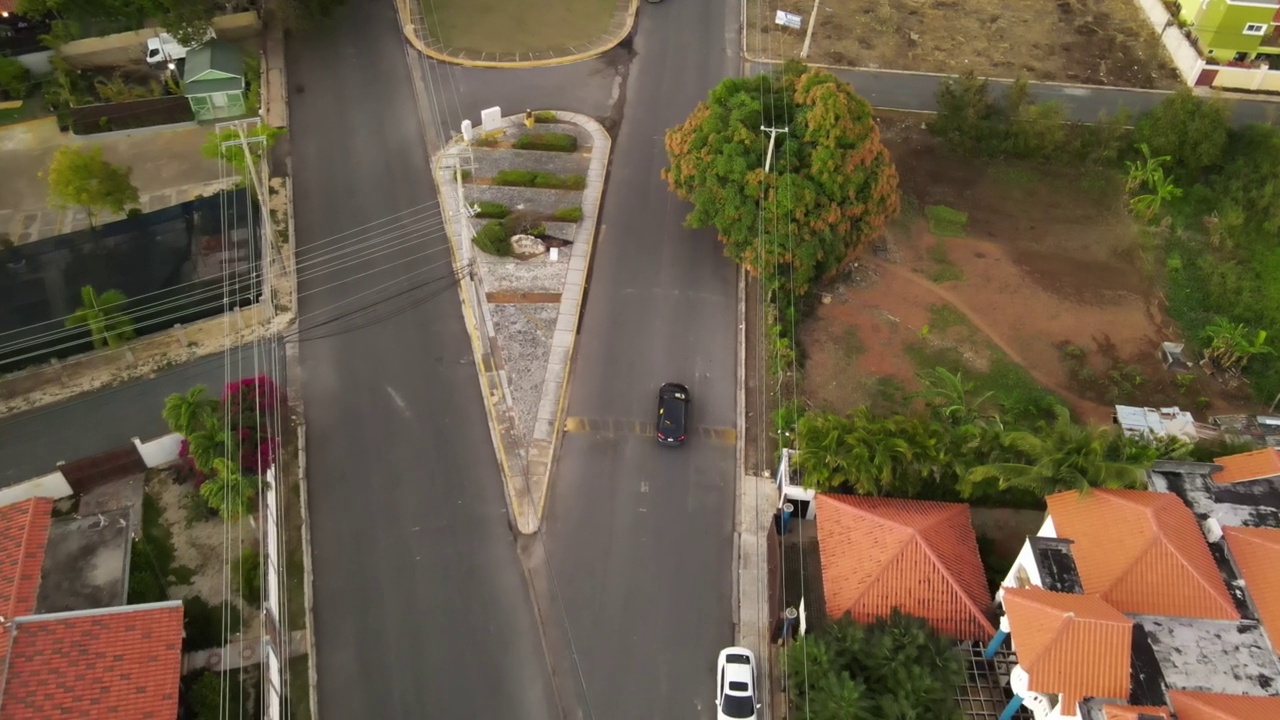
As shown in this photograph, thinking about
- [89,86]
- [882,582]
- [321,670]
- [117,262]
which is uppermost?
[89,86]

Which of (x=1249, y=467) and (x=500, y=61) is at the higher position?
(x=500, y=61)

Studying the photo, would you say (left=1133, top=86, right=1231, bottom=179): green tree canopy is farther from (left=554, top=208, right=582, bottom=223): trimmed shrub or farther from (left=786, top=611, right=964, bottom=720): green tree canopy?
(left=786, top=611, right=964, bottom=720): green tree canopy

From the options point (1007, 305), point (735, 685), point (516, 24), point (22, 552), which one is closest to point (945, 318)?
point (1007, 305)

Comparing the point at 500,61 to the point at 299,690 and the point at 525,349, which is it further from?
the point at 299,690

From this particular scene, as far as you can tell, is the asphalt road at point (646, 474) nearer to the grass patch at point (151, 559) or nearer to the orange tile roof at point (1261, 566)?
the grass patch at point (151, 559)

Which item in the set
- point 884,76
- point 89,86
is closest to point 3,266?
point 89,86

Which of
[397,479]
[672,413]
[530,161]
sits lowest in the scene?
[397,479]

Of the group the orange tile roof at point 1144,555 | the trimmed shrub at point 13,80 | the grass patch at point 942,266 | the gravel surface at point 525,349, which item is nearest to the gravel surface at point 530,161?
the gravel surface at point 525,349

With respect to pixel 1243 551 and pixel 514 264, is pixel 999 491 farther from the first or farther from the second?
pixel 514 264
